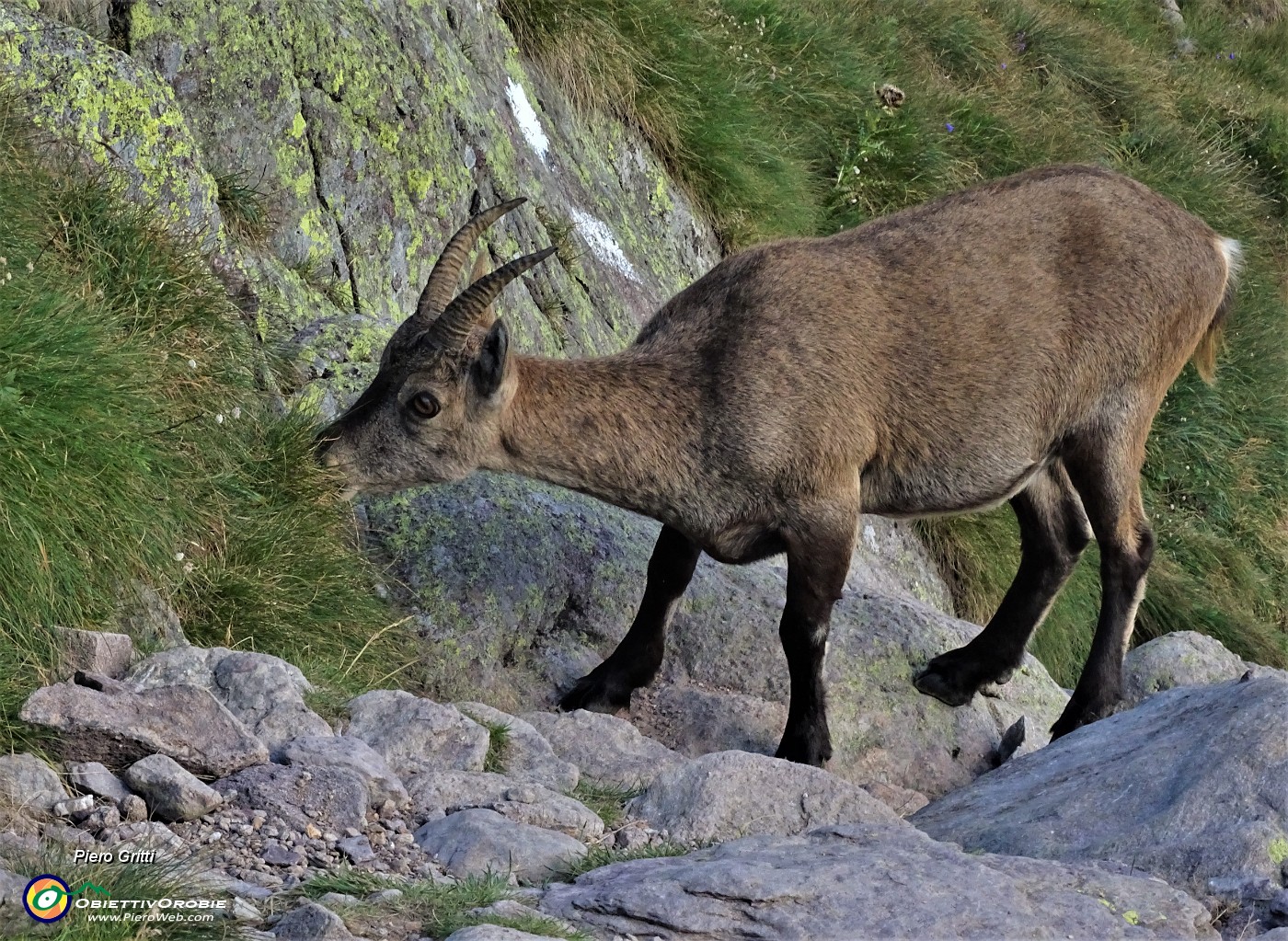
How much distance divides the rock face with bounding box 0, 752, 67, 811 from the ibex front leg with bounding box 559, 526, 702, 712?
3.29 meters

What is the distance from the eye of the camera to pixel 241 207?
26.9 feet

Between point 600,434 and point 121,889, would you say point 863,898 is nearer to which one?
point 121,889

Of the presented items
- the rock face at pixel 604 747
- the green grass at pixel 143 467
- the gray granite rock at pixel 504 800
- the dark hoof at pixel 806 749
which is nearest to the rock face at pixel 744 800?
the gray granite rock at pixel 504 800

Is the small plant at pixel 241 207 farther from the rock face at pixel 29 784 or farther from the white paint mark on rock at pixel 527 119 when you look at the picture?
the rock face at pixel 29 784

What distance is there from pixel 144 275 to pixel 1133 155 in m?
12.7

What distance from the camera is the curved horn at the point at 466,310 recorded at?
20.7 feet

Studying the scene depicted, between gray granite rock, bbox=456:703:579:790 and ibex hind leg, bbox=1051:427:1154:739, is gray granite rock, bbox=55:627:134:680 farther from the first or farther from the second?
ibex hind leg, bbox=1051:427:1154:739

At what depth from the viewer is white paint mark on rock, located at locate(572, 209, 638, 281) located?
1048cm

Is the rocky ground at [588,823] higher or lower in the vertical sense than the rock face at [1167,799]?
higher

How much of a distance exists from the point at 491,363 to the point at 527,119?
174 inches

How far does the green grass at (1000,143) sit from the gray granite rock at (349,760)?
676 centimetres

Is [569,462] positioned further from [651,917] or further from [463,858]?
[651,917]

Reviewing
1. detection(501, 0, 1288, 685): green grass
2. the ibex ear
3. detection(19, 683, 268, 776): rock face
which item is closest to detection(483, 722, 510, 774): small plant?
detection(19, 683, 268, 776): rock face

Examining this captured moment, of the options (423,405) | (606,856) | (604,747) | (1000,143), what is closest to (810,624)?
(604,747)
